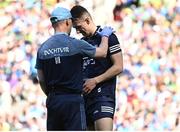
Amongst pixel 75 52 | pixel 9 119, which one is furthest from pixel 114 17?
pixel 75 52

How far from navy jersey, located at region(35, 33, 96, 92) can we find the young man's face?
493 mm

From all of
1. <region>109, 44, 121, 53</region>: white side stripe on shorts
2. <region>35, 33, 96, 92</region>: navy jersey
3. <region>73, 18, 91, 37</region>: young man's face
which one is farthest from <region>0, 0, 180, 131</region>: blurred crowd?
<region>35, 33, 96, 92</region>: navy jersey

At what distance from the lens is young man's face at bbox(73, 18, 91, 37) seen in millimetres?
6227

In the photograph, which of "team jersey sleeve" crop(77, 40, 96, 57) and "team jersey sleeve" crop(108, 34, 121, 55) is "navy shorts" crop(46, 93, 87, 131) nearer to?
"team jersey sleeve" crop(77, 40, 96, 57)

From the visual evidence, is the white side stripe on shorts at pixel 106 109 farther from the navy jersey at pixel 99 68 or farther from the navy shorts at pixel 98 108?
the navy jersey at pixel 99 68

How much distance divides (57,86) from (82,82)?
22 centimetres

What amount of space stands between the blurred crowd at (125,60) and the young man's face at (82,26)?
2029 millimetres

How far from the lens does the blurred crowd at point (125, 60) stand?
328 inches

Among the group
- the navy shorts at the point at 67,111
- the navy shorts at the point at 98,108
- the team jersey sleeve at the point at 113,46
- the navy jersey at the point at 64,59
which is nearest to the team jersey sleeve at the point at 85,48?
the navy jersey at the point at 64,59

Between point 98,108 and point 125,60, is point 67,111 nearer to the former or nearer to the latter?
point 98,108

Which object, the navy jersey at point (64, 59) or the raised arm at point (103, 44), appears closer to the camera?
the navy jersey at point (64, 59)

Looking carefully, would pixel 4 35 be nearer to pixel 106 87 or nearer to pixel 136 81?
pixel 136 81

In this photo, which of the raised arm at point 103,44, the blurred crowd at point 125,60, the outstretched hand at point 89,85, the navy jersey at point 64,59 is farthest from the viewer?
the blurred crowd at point 125,60

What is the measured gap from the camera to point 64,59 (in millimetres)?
5707
